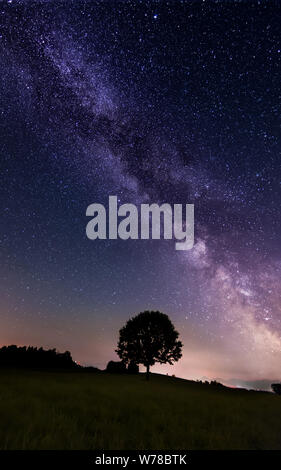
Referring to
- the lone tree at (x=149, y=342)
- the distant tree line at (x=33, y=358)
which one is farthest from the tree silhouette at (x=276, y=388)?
the distant tree line at (x=33, y=358)

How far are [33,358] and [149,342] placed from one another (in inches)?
798

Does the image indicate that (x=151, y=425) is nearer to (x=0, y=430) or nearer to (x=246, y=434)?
(x=246, y=434)

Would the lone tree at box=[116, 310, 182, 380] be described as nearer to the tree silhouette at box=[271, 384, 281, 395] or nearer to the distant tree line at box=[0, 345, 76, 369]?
Answer: the distant tree line at box=[0, 345, 76, 369]

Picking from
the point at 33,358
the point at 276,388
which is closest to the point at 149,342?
the point at 33,358

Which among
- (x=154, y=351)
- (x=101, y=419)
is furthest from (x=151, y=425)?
(x=154, y=351)

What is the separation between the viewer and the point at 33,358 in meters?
43.8

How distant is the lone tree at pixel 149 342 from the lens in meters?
40.1

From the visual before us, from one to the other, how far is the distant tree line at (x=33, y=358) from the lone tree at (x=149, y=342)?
1225cm

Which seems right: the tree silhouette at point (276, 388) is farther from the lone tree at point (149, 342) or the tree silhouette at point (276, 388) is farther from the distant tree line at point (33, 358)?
the distant tree line at point (33, 358)

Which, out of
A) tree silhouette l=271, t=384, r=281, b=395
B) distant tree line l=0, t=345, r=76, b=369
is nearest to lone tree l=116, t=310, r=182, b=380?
distant tree line l=0, t=345, r=76, b=369

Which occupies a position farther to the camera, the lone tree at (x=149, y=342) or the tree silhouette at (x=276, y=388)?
the tree silhouette at (x=276, y=388)

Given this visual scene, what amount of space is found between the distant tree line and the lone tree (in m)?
12.3

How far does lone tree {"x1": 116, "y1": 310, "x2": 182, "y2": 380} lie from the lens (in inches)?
1580
